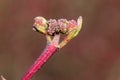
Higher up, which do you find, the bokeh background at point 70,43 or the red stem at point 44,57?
the red stem at point 44,57

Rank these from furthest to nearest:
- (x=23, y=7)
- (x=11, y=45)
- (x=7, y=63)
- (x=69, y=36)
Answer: (x=23, y=7) → (x=11, y=45) → (x=7, y=63) → (x=69, y=36)

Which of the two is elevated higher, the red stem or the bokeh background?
the red stem

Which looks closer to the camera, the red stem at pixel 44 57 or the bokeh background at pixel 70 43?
the red stem at pixel 44 57

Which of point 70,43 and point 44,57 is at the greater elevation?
point 44,57

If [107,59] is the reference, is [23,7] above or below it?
above

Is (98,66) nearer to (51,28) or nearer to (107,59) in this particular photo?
(107,59)

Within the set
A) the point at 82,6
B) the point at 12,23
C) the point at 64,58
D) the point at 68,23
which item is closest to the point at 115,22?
the point at 82,6

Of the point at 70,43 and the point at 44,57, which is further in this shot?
the point at 70,43

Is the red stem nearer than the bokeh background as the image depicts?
Yes
